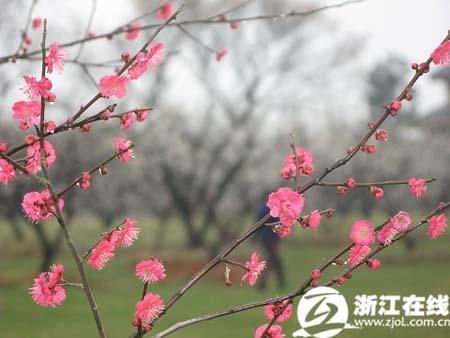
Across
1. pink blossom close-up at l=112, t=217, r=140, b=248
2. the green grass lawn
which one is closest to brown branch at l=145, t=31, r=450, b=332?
pink blossom close-up at l=112, t=217, r=140, b=248

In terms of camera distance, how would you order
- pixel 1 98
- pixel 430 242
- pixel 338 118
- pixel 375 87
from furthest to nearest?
pixel 375 87 < pixel 338 118 < pixel 430 242 < pixel 1 98

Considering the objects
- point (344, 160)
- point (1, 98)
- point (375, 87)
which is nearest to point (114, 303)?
point (1, 98)

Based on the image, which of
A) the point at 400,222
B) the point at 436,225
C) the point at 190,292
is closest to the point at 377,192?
the point at 400,222

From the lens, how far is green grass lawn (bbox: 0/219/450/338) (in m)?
6.64

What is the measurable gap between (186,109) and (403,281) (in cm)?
646

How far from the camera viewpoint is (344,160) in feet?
3.89

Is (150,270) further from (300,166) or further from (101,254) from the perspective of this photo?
(300,166)

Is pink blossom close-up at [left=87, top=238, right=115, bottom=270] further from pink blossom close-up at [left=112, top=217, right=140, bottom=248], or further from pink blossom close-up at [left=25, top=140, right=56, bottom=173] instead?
pink blossom close-up at [left=25, top=140, right=56, bottom=173]

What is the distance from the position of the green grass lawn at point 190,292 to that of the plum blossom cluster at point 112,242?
5.05 m

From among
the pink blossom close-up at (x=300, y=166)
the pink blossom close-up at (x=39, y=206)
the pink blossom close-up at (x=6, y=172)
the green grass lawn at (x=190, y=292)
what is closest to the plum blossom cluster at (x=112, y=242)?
the pink blossom close-up at (x=39, y=206)

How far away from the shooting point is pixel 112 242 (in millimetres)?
1210

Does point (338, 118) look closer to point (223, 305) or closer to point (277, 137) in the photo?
point (277, 137)

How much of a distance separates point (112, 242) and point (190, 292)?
350 inches

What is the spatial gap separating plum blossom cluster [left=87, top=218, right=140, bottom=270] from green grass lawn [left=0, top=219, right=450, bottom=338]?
5.05m
